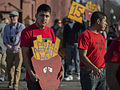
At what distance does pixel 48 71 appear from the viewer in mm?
4539

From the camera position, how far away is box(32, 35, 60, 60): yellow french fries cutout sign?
4445mm

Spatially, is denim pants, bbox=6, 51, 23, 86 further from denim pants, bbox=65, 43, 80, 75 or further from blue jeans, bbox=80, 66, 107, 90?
blue jeans, bbox=80, 66, 107, 90

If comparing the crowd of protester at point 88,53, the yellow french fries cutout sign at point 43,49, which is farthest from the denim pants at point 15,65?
the yellow french fries cutout sign at point 43,49

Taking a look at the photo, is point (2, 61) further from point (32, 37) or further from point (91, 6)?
point (32, 37)

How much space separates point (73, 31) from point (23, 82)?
2108mm

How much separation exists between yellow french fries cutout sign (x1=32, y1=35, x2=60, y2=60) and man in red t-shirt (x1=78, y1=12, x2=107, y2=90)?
40 cm

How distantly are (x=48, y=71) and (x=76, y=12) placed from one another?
6.49m

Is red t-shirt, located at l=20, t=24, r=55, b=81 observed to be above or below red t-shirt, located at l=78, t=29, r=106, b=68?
above

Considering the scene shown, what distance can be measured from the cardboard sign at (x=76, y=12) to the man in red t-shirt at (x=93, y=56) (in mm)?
5484

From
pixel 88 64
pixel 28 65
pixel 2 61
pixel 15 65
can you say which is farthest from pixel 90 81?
pixel 2 61

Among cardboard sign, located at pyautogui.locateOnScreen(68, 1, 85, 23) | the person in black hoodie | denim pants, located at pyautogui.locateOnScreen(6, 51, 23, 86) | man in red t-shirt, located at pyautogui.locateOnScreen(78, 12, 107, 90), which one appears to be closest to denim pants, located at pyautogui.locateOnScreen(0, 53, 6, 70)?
denim pants, located at pyautogui.locateOnScreen(6, 51, 23, 86)

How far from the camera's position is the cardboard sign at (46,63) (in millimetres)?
4418

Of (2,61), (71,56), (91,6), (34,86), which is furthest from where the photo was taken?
(91,6)

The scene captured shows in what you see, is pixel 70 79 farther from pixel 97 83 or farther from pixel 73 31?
pixel 97 83
